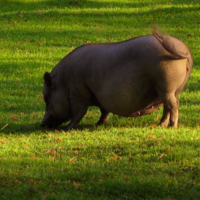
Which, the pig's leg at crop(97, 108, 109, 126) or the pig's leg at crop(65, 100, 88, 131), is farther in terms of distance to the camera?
the pig's leg at crop(97, 108, 109, 126)

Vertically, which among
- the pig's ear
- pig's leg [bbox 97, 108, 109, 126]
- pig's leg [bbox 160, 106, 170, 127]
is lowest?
pig's leg [bbox 97, 108, 109, 126]

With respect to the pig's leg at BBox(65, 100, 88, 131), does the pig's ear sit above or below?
above

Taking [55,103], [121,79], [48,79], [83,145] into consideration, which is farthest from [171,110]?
[48,79]

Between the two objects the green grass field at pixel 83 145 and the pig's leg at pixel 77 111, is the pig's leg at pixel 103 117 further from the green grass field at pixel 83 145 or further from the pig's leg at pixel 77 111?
the pig's leg at pixel 77 111

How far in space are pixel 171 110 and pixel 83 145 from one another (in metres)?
1.69

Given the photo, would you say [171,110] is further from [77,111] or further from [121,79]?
[77,111]

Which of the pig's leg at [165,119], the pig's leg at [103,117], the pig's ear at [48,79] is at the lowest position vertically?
the pig's leg at [103,117]

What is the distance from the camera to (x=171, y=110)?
7.69 meters

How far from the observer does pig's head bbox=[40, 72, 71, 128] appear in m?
8.53

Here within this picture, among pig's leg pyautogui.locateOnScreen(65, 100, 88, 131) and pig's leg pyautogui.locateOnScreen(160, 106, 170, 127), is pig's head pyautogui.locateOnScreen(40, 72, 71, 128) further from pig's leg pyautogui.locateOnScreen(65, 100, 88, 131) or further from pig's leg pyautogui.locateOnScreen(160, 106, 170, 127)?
pig's leg pyautogui.locateOnScreen(160, 106, 170, 127)

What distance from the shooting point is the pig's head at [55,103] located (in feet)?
28.0

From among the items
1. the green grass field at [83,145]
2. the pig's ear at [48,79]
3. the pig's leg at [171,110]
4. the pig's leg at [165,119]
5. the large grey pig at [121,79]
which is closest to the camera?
the green grass field at [83,145]

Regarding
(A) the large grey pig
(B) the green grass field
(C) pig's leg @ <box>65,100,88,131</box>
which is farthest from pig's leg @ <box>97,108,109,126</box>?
(C) pig's leg @ <box>65,100,88,131</box>

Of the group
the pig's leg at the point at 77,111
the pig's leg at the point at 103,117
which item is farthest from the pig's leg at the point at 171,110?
the pig's leg at the point at 77,111
